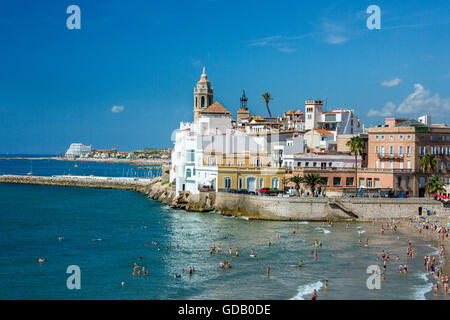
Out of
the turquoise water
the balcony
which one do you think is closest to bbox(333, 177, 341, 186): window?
the balcony

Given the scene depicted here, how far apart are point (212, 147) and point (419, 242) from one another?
108 ft

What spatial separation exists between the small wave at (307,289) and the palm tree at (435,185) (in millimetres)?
34739

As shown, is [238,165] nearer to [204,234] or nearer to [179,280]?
[204,234]

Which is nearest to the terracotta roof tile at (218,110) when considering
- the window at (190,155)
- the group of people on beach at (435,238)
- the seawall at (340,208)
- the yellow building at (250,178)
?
the window at (190,155)

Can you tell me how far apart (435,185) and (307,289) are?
36.9m

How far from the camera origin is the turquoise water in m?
34.8

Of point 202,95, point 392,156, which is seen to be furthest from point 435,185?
point 202,95

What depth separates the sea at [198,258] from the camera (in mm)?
34781

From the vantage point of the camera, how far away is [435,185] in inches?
2564

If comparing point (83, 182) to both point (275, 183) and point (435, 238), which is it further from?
point (435, 238)

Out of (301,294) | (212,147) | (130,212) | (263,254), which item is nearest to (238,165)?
(212,147)

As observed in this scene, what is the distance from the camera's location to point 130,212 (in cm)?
7456

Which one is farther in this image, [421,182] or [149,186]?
[149,186]

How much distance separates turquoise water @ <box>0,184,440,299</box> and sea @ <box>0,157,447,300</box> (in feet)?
0.25
